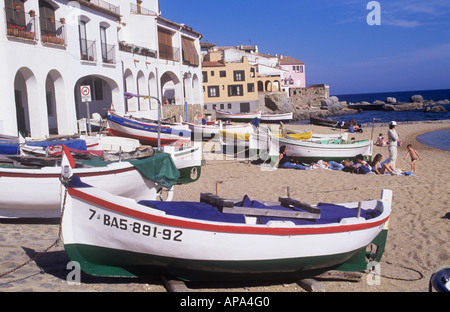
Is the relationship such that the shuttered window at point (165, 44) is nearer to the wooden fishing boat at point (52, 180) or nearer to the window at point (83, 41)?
the window at point (83, 41)

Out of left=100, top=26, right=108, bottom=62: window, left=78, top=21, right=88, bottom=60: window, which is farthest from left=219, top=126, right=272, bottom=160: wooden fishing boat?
left=100, top=26, right=108, bottom=62: window

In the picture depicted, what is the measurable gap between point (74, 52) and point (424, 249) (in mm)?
19629

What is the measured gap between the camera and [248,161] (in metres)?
20.6

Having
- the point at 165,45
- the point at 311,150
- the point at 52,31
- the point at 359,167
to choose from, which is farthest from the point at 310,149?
the point at 165,45

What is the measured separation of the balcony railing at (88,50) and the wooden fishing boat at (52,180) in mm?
14827

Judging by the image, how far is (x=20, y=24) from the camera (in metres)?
18.8

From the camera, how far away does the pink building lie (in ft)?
287

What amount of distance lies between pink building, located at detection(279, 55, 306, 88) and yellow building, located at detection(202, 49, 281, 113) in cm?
2872

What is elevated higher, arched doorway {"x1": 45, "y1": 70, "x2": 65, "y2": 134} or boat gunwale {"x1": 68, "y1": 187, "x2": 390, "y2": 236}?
arched doorway {"x1": 45, "y1": 70, "x2": 65, "y2": 134}

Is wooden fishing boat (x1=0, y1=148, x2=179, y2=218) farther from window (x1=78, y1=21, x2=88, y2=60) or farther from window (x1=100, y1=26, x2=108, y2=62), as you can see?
window (x1=100, y1=26, x2=108, y2=62)

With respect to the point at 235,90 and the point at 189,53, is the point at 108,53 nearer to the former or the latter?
the point at 189,53

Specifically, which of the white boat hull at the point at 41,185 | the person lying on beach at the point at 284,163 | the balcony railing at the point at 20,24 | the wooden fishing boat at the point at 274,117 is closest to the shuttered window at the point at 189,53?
Result: the wooden fishing boat at the point at 274,117

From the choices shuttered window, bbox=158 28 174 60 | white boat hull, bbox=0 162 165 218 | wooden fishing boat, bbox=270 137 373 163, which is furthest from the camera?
shuttered window, bbox=158 28 174 60

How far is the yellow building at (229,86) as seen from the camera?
57562 millimetres
